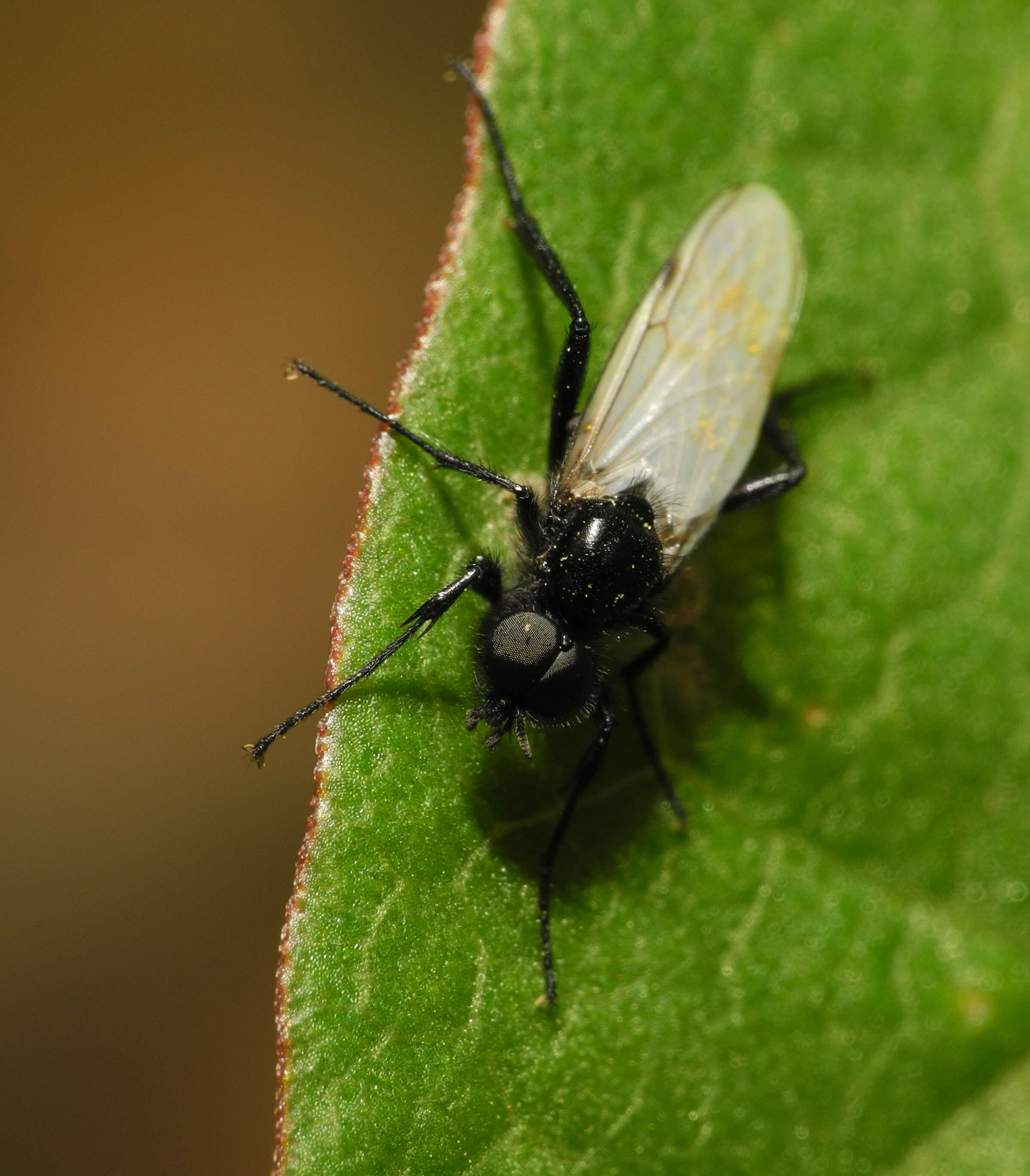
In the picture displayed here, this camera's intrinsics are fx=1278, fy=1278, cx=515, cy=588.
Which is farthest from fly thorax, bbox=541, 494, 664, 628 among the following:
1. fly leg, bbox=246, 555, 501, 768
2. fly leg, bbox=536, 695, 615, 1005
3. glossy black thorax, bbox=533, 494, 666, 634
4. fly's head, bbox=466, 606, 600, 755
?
fly leg, bbox=536, 695, 615, 1005

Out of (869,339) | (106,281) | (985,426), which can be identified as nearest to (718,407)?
(869,339)

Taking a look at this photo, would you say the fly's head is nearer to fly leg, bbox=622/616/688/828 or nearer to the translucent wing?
fly leg, bbox=622/616/688/828

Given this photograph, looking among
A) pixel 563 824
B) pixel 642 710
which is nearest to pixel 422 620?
pixel 563 824

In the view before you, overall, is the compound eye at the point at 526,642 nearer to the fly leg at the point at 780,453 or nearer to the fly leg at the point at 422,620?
the fly leg at the point at 422,620

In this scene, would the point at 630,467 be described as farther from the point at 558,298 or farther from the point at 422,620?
the point at 422,620

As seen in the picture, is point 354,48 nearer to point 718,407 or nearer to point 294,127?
point 294,127

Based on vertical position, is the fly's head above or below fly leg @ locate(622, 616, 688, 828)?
above

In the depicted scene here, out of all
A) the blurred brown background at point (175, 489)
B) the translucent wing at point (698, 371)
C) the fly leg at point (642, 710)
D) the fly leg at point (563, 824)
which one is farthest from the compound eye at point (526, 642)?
the blurred brown background at point (175, 489)
